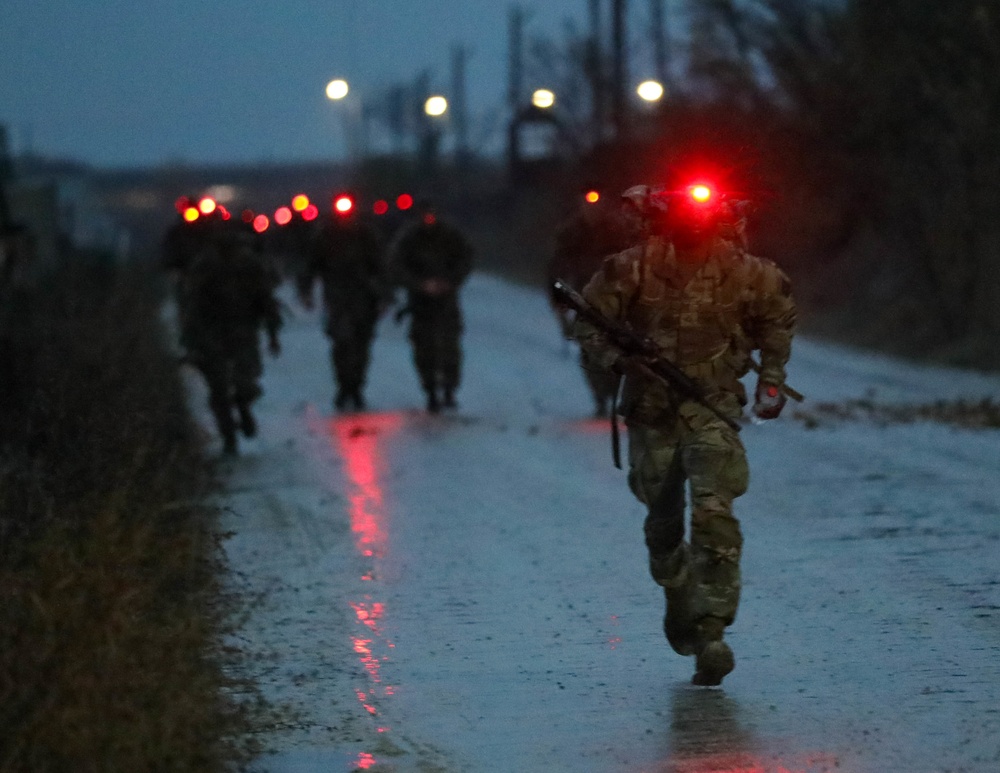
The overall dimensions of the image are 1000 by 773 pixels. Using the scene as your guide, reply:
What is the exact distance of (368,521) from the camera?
12188mm

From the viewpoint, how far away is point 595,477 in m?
13.8

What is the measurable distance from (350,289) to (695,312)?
41.3 ft

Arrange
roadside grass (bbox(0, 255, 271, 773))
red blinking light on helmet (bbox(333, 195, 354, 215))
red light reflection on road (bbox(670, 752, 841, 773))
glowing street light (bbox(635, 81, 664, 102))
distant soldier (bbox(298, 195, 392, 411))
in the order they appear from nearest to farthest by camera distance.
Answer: roadside grass (bbox(0, 255, 271, 773)) < red light reflection on road (bbox(670, 752, 841, 773)) < red blinking light on helmet (bbox(333, 195, 354, 215)) < distant soldier (bbox(298, 195, 392, 411)) < glowing street light (bbox(635, 81, 664, 102))

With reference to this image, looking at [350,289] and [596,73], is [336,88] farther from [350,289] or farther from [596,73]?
[350,289]

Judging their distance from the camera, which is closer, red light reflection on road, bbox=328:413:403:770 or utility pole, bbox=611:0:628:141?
red light reflection on road, bbox=328:413:403:770

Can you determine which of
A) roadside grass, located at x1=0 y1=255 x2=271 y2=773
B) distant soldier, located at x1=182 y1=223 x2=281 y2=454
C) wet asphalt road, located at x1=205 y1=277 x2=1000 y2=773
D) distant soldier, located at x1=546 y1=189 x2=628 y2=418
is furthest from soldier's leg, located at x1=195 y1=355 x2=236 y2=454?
distant soldier, located at x1=546 y1=189 x2=628 y2=418

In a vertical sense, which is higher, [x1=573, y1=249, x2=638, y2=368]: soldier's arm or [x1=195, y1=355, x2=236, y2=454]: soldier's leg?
[x1=573, y1=249, x2=638, y2=368]: soldier's arm

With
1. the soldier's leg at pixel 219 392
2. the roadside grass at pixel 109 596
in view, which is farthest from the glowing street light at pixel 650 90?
the roadside grass at pixel 109 596

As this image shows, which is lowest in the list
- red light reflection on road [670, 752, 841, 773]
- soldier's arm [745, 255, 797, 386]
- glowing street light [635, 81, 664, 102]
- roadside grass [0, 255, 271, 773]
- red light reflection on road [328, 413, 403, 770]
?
red light reflection on road [328, 413, 403, 770]

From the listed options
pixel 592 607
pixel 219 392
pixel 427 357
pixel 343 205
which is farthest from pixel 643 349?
pixel 343 205

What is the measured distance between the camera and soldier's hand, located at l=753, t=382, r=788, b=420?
7410 millimetres

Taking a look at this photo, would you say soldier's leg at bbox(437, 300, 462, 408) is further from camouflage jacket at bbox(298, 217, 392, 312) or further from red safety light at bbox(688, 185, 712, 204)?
red safety light at bbox(688, 185, 712, 204)

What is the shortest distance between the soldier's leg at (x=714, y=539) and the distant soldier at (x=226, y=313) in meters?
9.11

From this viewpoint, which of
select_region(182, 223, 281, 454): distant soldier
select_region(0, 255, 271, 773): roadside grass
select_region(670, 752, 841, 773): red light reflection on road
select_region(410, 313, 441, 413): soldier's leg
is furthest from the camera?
select_region(410, 313, 441, 413): soldier's leg
